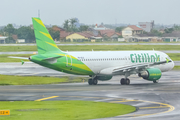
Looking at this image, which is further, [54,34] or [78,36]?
[78,36]

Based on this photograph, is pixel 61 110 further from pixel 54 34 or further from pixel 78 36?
pixel 78 36

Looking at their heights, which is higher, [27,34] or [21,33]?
[21,33]

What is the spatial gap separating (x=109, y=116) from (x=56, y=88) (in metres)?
17.4

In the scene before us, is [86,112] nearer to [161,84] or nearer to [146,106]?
[146,106]

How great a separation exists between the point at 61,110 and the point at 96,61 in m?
18.9

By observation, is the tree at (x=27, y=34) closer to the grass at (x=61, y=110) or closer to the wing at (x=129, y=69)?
the wing at (x=129, y=69)

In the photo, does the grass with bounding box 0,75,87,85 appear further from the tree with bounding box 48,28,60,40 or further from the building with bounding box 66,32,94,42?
the building with bounding box 66,32,94,42

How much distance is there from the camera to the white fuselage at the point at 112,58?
4638 centimetres

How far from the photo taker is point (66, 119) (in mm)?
25156

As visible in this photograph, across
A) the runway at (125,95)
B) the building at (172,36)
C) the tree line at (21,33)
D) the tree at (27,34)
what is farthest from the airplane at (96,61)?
the building at (172,36)

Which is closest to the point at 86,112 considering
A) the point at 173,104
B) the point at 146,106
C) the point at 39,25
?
the point at 146,106

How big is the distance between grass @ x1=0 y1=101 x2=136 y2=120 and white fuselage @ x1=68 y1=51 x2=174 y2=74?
14118 millimetres

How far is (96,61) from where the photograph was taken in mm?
46906

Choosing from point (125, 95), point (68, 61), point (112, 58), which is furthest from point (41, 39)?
point (125, 95)
